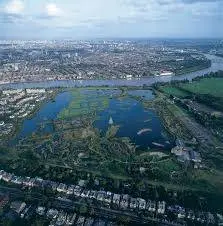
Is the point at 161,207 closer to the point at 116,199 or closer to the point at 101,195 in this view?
the point at 116,199

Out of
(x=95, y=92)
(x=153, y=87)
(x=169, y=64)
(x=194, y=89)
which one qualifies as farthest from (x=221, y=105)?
(x=169, y=64)

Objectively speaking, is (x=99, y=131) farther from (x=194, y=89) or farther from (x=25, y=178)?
(x=194, y=89)

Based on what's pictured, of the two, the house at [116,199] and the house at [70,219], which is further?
the house at [116,199]

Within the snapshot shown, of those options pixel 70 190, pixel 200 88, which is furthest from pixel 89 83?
pixel 70 190

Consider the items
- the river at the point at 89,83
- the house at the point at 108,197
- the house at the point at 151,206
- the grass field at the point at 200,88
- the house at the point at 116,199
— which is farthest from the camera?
the river at the point at 89,83

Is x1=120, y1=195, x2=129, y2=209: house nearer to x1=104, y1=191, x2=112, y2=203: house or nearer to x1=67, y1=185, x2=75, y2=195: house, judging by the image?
x1=104, y1=191, x2=112, y2=203: house

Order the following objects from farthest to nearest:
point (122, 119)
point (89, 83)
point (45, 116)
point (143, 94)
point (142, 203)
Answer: point (89, 83) → point (143, 94) → point (45, 116) → point (122, 119) → point (142, 203)

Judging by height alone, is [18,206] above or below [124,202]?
below

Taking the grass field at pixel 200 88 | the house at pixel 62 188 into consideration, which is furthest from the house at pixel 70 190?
the grass field at pixel 200 88

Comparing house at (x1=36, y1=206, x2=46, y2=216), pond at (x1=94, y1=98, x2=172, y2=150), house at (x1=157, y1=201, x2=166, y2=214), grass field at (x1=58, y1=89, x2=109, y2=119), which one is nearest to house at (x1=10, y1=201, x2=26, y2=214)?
house at (x1=36, y1=206, x2=46, y2=216)

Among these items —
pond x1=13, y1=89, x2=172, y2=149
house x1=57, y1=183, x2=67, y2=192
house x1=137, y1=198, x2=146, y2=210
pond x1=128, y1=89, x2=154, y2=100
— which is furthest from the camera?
pond x1=128, y1=89, x2=154, y2=100

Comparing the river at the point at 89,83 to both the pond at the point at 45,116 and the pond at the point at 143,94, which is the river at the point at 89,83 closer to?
the pond at the point at 143,94
